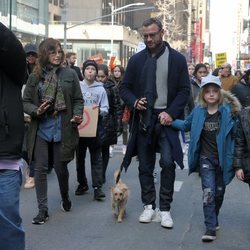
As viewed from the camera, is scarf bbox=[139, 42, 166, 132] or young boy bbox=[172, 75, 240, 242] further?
scarf bbox=[139, 42, 166, 132]

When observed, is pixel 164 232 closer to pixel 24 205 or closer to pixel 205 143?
pixel 205 143

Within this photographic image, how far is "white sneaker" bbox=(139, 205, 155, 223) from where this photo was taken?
6.04 metres

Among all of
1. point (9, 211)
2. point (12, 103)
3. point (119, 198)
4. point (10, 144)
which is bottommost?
point (119, 198)

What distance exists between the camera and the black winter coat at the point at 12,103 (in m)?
3.19

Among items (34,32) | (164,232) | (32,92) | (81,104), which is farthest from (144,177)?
(34,32)

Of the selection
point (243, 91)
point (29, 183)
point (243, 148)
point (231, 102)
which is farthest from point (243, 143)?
point (29, 183)

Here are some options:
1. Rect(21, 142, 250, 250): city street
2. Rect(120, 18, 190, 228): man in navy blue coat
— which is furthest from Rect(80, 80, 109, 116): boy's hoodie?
Rect(120, 18, 190, 228): man in navy blue coat

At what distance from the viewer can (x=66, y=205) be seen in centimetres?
649

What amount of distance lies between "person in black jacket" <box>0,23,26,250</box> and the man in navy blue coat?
260 centimetres

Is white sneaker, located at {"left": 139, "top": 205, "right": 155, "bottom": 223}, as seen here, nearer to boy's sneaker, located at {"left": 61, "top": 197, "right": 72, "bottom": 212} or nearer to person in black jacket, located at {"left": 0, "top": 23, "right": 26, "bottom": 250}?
boy's sneaker, located at {"left": 61, "top": 197, "right": 72, "bottom": 212}

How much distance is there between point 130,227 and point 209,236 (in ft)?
2.91

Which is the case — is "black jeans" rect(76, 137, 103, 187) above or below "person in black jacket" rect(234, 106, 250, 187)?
below

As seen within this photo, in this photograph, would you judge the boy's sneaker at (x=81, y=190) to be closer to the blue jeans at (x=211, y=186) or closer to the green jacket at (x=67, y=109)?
the green jacket at (x=67, y=109)

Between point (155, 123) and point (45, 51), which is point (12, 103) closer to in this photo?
point (45, 51)
